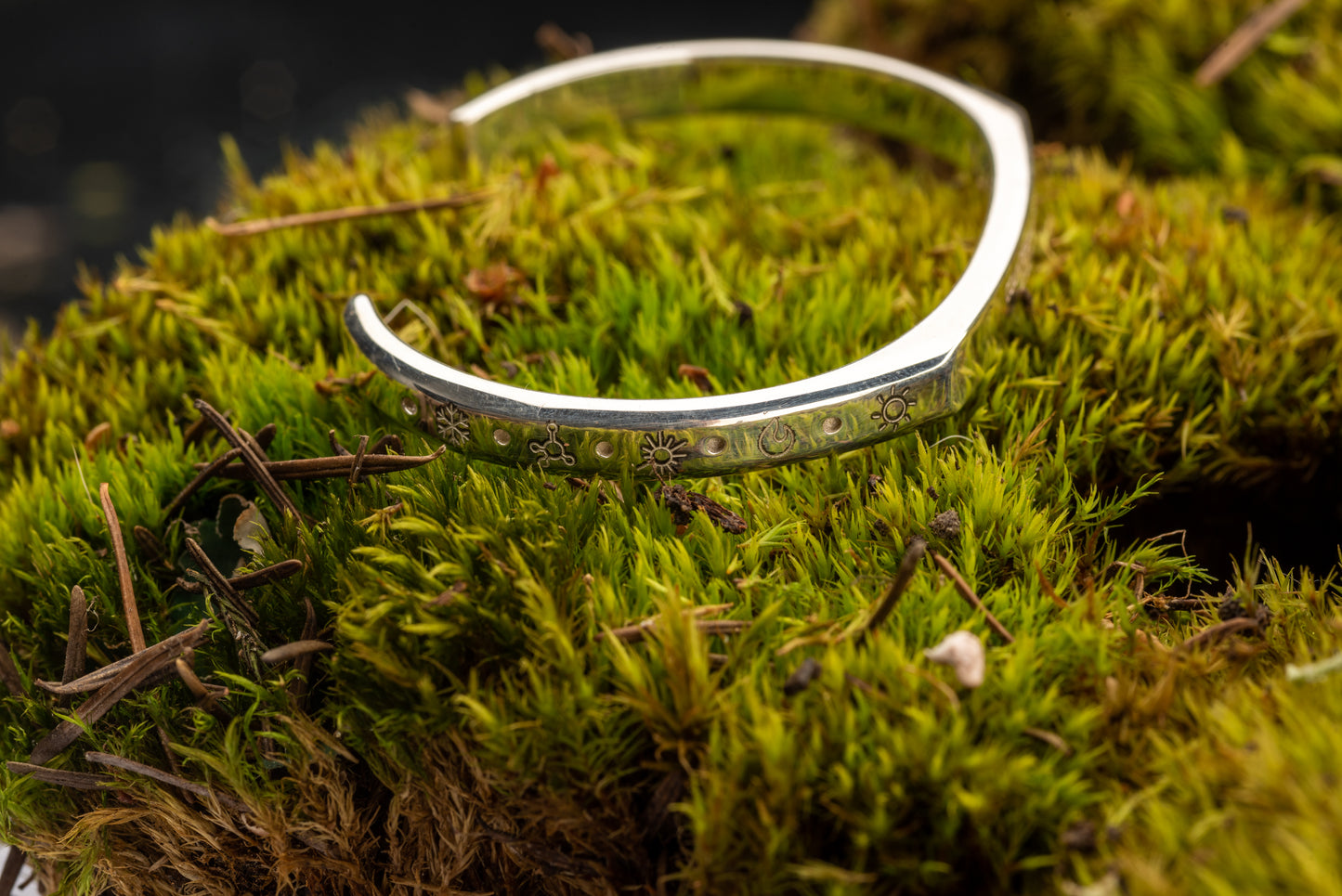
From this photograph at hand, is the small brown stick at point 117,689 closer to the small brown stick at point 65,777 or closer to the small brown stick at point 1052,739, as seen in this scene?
the small brown stick at point 65,777

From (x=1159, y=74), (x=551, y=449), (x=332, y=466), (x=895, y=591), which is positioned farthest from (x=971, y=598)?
(x=1159, y=74)

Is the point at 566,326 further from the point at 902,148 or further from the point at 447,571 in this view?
the point at 902,148

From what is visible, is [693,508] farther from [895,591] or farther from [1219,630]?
[1219,630]

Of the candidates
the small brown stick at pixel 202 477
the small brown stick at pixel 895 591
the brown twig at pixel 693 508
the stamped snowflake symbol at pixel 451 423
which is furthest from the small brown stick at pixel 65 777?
the small brown stick at pixel 895 591

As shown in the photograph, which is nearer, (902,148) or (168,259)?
(168,259)

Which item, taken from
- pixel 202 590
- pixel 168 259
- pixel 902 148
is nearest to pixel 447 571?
pixel 202 590
